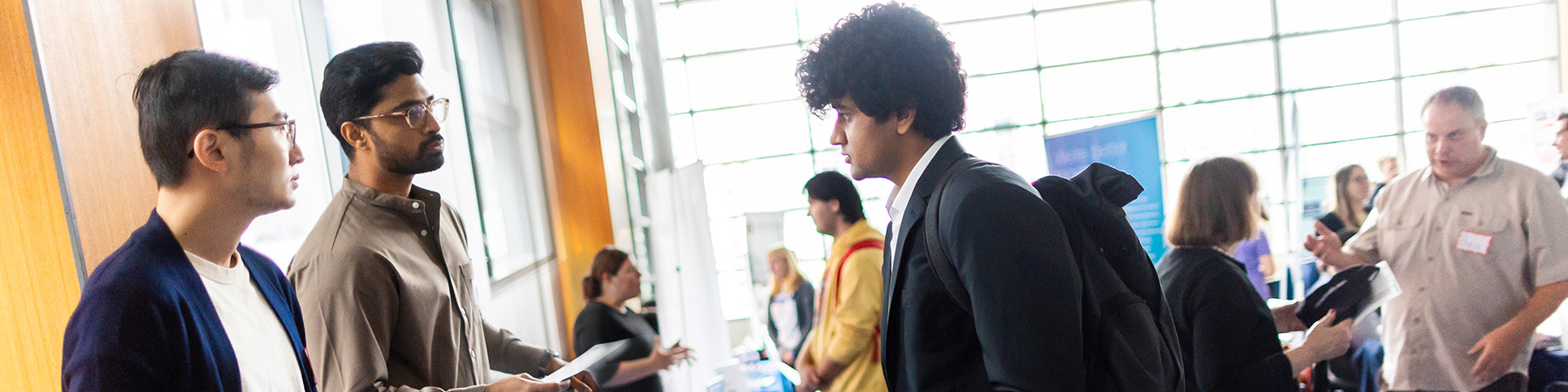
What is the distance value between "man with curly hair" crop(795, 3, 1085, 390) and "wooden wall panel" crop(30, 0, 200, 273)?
4.31 feet

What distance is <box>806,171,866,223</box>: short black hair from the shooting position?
9.80ft

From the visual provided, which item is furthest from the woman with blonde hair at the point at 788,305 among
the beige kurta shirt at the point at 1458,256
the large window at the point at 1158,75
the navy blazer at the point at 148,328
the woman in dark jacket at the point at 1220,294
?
the large window at the point at 1158,75

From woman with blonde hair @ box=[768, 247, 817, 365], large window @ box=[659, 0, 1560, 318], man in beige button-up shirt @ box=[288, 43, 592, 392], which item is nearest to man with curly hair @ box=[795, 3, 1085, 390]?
man in beige button-up shirt @ box=[288, 43, 592, 392]

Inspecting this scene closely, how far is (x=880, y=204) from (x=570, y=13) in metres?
4.98

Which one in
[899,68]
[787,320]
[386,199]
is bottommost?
[787,320]

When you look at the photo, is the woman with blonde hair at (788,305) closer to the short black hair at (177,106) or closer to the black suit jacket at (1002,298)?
the black suit jacket at (1002,298)

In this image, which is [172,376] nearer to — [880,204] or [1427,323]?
[1427,323]

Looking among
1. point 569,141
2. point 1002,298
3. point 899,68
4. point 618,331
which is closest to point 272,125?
point 899,68

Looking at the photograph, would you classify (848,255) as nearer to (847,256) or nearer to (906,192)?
(847,256)

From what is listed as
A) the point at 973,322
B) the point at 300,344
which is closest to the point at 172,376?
the point at 300,344

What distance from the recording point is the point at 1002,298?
1.00m

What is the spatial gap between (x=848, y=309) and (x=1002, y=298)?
5.60ft

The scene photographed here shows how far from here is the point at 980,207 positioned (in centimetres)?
103

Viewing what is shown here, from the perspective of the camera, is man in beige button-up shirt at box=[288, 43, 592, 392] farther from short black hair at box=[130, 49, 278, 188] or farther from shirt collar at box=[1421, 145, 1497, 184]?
shirt collar at box=[1421, 145, 1497, 184]
